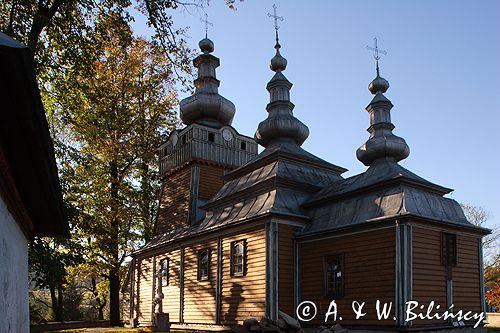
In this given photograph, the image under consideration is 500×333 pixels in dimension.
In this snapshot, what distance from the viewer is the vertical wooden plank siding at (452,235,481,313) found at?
634 inches

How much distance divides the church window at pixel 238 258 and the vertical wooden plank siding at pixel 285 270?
1651 millimetres

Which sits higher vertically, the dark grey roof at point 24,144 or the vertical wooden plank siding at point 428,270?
the dark grey roof at point 24,144

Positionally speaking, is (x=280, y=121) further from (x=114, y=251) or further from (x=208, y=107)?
(x=114, y=251)

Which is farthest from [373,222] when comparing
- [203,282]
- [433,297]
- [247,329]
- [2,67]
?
[2,67]

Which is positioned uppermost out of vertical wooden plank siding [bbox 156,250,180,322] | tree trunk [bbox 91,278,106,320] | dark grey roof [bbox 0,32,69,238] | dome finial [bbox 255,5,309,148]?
dome finial [bbox 255,5,309,148]

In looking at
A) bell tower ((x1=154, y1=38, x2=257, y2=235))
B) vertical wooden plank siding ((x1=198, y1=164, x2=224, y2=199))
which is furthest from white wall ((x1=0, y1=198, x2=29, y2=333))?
vertical wooden plank siding ((x1=198, y1=164, x2=224, y2=199))

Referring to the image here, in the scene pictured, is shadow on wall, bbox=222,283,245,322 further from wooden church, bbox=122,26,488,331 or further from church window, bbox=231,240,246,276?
church window, bbox=231,240,246,276

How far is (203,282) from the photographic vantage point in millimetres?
21172

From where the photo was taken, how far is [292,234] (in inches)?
719

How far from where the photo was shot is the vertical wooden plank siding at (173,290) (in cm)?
2317

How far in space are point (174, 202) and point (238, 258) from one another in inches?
343

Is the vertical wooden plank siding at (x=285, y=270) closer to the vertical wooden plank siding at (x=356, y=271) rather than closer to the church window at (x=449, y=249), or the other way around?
the vertical wooden plank siding at (x=356, y=271)

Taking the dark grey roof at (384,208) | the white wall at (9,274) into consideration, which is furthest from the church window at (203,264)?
the white wall at (9,274)

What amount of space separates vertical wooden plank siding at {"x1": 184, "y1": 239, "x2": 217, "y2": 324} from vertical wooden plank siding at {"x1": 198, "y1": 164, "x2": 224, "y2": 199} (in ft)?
12.2
